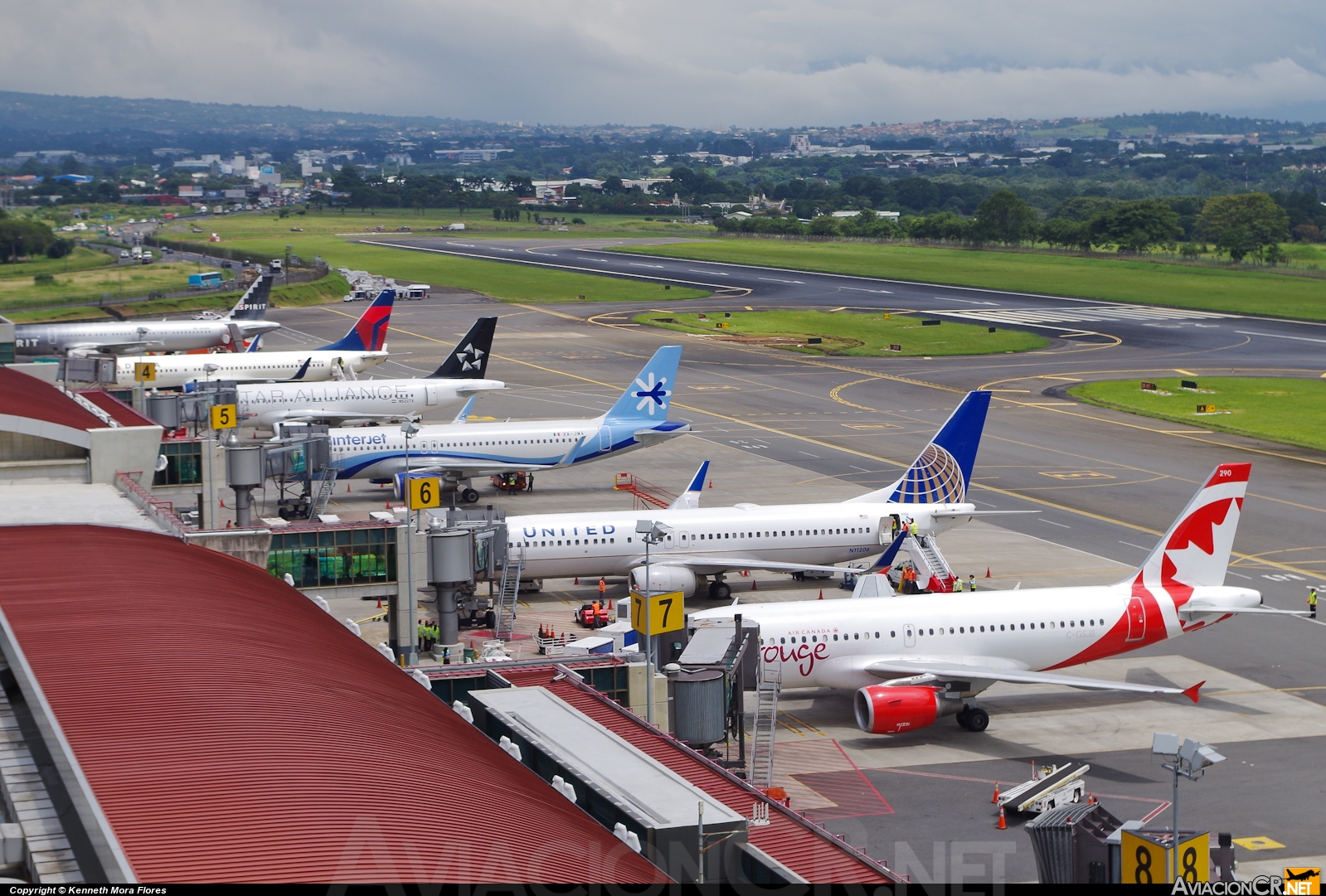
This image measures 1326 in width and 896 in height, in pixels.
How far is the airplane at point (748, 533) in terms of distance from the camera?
206 ft

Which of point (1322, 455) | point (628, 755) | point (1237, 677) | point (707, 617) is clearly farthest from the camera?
point (1322, 455)

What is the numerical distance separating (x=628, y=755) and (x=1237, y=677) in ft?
107

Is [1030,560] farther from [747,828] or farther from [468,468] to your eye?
[747,828]

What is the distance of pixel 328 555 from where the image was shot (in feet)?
163

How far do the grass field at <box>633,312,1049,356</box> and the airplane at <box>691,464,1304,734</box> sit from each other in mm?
97270

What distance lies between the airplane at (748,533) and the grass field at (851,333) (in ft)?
269

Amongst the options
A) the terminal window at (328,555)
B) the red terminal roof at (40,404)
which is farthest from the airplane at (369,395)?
the terminal window at (328,555)

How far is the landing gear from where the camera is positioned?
1873 inches

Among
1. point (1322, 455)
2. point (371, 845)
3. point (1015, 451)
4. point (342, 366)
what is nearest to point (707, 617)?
point (371, 845)

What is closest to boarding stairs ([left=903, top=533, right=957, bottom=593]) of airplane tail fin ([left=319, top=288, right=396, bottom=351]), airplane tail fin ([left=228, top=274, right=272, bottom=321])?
airplane tail fin ([left=319, top=288, right=396, bottom=351])

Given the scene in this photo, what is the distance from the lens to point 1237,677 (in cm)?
5294

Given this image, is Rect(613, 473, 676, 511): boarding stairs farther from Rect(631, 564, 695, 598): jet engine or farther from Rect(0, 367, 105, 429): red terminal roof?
Rect(0, 367, 105, 429): red terminal roof

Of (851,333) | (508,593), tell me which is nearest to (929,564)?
(508,593)

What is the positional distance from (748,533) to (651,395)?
2266cm
